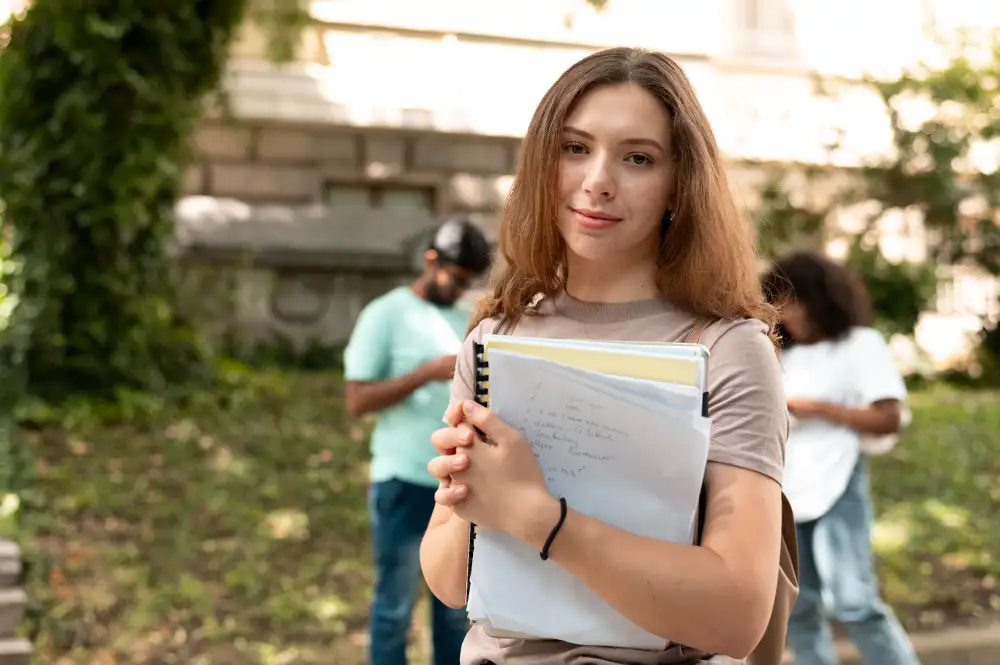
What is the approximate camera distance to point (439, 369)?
4738 mm

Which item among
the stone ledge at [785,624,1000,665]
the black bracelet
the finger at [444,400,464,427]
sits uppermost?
the finger at [444,400,464,427]

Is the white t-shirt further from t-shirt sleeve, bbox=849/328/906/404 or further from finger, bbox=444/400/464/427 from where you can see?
finger, bbox=444/400/464/427

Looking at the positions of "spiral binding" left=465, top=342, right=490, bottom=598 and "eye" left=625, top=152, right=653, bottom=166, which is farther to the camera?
"eye" left=625, top=152, right=653, bottom=166

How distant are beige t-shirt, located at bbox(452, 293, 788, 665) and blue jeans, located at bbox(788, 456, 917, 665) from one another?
9.79ft

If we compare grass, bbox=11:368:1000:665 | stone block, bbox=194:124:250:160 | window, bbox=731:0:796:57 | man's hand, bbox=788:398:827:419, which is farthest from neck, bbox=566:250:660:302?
window, bbox=731:0:796:57

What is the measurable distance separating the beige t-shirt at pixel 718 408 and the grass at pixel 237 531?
468 cm

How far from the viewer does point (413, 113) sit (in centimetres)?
1317

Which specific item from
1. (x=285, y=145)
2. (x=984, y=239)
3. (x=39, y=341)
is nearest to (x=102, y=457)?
(x=39, y=341)

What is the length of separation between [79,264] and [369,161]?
4.63 m

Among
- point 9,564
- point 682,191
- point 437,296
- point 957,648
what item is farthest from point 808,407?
point 9,564

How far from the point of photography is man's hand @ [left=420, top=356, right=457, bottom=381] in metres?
4.70

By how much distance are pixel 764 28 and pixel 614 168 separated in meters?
14.3

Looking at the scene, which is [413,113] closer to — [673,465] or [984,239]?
Answer: [984,239]

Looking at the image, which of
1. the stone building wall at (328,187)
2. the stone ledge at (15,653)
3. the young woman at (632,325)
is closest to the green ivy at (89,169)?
the stone building wall at (328,187)
